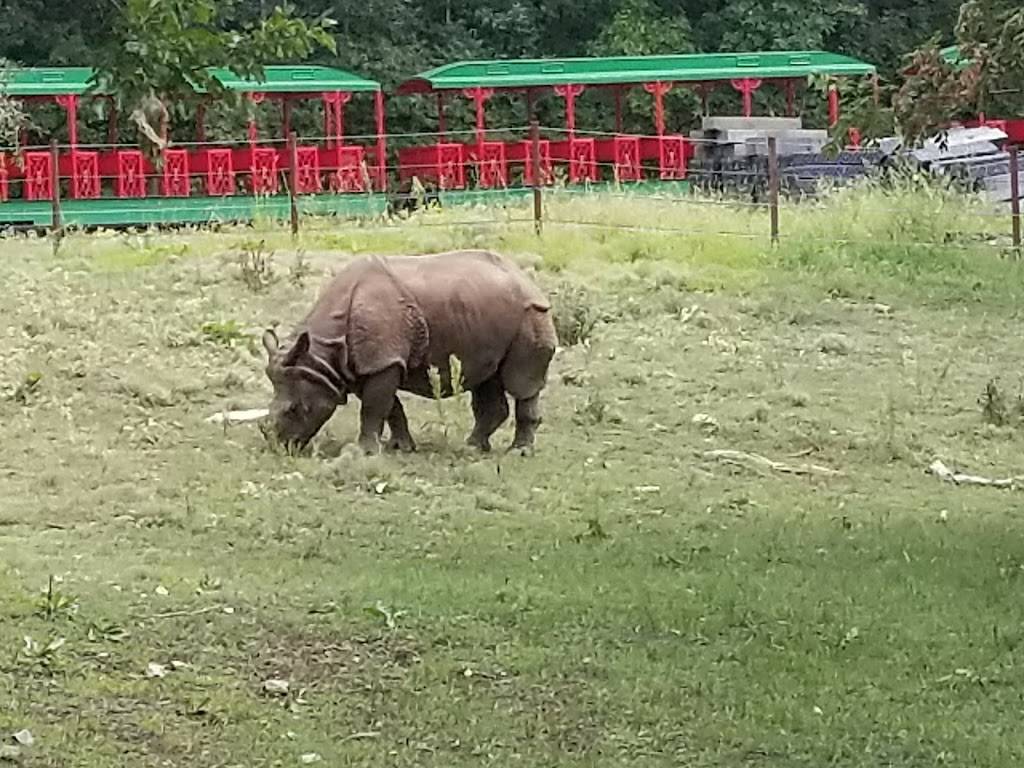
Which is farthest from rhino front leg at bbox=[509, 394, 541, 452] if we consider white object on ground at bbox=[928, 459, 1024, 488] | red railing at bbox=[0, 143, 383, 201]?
red railing at bbox=[0, 143, 383, 201]

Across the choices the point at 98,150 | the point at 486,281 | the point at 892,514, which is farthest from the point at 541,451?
the point at 98,150

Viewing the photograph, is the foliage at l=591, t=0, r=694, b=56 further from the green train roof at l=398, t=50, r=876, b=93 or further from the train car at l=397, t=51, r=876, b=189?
the green train roof at l=398, t=50, r=876, b=93

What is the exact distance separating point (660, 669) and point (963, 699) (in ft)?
3.20

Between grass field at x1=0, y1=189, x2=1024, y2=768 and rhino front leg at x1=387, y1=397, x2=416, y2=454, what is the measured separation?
0.69 ft

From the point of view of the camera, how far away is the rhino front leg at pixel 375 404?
10.2 meters

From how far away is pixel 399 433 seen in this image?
10742mm

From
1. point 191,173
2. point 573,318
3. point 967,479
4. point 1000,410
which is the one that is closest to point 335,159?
point 191,173

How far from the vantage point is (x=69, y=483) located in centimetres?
957

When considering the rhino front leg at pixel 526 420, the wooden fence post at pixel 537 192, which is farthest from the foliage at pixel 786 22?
A: the rhino front leg at pixel 526 420

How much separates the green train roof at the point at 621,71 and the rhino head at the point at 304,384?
19.7 m

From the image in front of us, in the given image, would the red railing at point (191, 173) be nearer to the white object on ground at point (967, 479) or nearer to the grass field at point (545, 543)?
the grass field at point (545, 543)

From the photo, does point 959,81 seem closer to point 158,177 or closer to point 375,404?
point 375,404

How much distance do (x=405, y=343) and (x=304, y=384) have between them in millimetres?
586

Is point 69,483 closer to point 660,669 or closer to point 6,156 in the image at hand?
point 660,669
